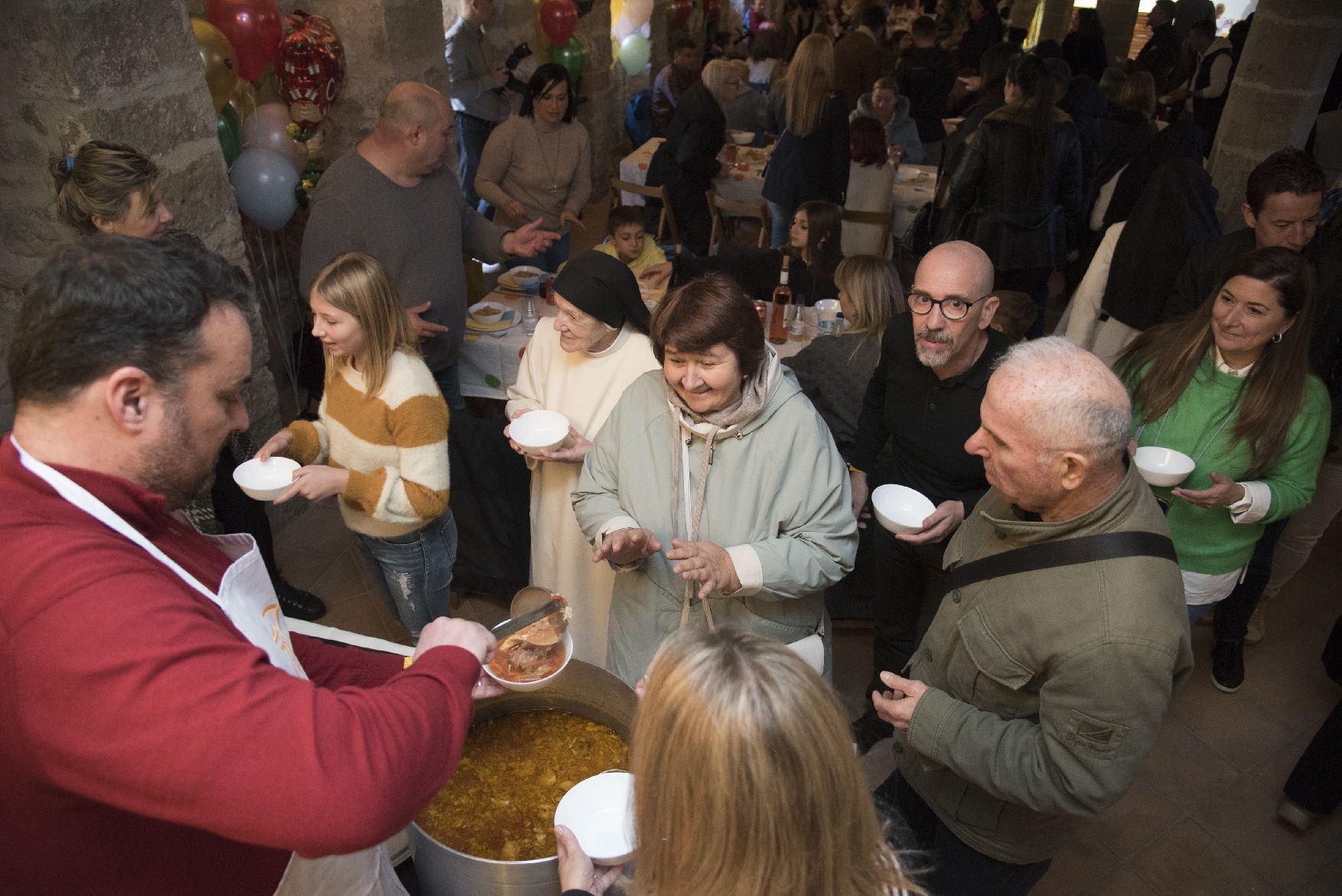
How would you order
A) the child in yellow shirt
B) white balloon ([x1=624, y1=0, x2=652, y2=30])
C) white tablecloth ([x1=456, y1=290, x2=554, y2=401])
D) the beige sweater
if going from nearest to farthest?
1. white tablecloth ([x1=456, y1=290, x2=554, y2=401])
2. the child in yellow shirt
3. the beige sweater
4. white balloon ([x1=624, y1=0, x2=652, y2=30])

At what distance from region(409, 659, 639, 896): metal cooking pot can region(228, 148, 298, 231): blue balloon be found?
3066 mm

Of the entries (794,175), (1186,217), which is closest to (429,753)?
(1186,217)

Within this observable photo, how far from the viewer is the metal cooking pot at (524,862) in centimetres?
147

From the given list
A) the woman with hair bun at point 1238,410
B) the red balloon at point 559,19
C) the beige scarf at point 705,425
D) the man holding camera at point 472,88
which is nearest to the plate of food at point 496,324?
the beige scarf at point 705,425

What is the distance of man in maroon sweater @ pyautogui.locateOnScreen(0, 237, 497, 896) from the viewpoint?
0.92m

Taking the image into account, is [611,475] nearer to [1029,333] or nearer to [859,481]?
[859,481]

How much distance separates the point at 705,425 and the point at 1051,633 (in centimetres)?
92

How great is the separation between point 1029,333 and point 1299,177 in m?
1.52

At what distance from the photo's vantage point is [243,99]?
4.23m

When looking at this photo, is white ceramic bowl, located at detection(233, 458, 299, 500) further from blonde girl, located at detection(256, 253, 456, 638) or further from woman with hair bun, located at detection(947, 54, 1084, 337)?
woman with hair bun, located at detection(947, 54, 1084, 337)

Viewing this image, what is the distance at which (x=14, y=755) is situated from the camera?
984 mm

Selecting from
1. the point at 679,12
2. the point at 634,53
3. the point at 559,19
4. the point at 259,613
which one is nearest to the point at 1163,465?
the point at 259,613

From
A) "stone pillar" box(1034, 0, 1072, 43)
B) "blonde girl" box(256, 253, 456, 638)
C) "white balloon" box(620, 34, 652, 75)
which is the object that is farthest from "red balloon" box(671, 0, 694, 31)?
"blonde girl" box(256, 253, 456, 638)

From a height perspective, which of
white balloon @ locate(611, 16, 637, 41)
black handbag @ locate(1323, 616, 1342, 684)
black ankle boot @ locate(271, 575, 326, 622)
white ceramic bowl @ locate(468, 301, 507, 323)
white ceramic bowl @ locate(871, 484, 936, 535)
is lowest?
black ankle boot @ locate(271, 575, 326, 622)
